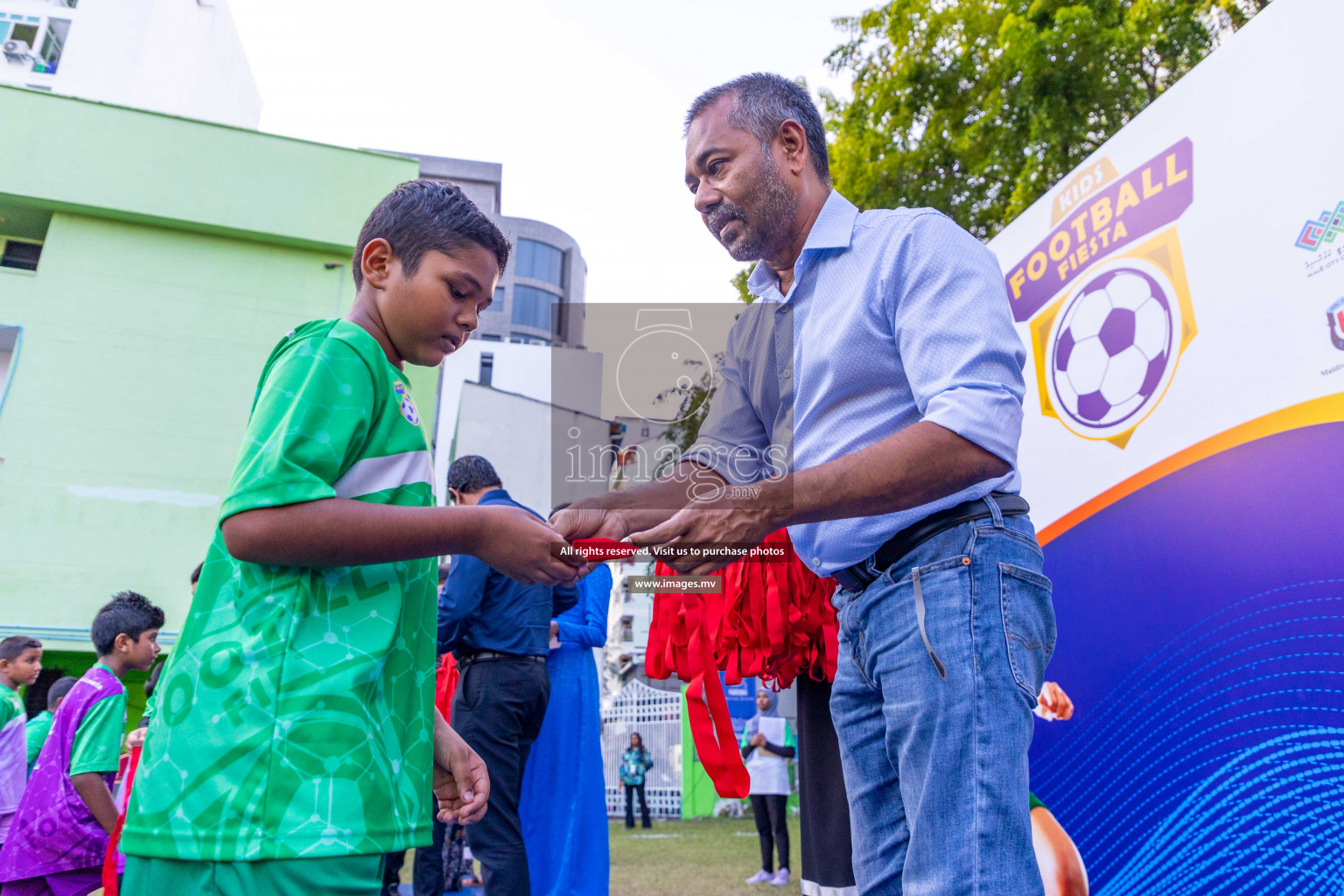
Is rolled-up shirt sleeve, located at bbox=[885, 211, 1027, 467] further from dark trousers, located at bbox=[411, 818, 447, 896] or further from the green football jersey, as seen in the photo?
dark trousers, located at bbox=[411, 818, 447, 896]

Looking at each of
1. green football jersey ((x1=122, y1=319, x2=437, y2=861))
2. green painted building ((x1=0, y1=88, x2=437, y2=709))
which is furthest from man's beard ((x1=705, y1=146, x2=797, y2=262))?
green painted building ((x1=0, y1=88, x2=437, y2=709))

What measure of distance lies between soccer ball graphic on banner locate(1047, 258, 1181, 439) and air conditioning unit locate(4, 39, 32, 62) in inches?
910

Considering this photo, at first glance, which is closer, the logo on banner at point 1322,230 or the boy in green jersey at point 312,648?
the boy in green jersey at point 312,648

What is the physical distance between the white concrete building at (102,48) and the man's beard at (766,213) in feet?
62.7

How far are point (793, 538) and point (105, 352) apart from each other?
15.3m

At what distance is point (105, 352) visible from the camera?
13492 mm

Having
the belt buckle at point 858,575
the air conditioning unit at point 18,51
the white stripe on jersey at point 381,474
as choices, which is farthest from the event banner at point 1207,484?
the air conditioning unit at point 18,51

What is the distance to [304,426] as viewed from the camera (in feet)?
3.98

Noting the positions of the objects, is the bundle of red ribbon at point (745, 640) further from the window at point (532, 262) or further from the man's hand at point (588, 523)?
the window at point (532, 262)

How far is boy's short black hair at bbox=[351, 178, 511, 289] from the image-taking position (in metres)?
1.52

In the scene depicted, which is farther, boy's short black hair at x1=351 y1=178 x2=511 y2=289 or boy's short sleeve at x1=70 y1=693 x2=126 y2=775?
boy's short sleeve at x1=70 y1=693 x2=126 y2=775

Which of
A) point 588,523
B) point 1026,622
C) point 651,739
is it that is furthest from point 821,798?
point 651,739

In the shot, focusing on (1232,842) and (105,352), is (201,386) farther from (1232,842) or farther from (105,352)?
(1232,842)

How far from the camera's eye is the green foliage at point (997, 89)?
7848 mm
